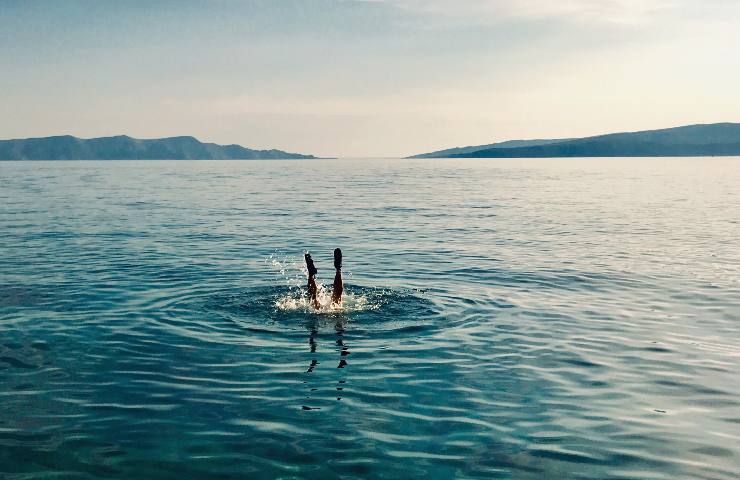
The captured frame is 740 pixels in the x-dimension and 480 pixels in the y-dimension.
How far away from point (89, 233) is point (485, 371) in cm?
3301

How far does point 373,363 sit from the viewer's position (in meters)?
15.2

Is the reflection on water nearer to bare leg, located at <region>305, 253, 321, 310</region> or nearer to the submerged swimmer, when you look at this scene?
the submerged swimmer

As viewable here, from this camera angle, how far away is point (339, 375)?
14.4 meters

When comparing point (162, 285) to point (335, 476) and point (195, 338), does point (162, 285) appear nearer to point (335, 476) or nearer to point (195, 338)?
point (195, 338)

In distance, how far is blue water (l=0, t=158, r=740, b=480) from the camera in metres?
10.5

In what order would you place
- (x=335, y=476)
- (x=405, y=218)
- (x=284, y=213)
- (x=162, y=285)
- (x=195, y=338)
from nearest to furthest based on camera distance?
(x=335, y=476) → (x=195, y=338) → (x=162, y=285) → (x=405, y=218) → (x=284, y=213)

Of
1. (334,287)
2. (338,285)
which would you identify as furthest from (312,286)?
(338,285)

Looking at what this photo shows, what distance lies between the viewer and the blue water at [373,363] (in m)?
10.5

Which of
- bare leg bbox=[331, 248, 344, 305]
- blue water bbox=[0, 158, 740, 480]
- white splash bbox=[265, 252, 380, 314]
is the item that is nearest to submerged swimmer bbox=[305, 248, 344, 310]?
bare leg bbox=[331, 248, 344, 305]

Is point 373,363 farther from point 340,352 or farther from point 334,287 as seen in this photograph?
point 334,287

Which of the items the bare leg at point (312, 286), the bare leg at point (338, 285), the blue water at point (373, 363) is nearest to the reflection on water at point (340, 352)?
the blue water at point (373, 363)

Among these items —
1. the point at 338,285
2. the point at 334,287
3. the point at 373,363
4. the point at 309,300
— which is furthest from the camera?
the point at 309,300

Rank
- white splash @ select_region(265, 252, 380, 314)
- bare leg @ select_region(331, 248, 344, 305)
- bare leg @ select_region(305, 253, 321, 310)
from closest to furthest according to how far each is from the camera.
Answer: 1. bare leg @ select_region(331, 248, 344, 305)
2. bare leg @ select_region(305, 253, 321, 310)
3. white splash @ select_region(265, 252, 380, 314)

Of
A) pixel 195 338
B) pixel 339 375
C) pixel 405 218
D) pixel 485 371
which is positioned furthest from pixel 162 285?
pixel 405 218
